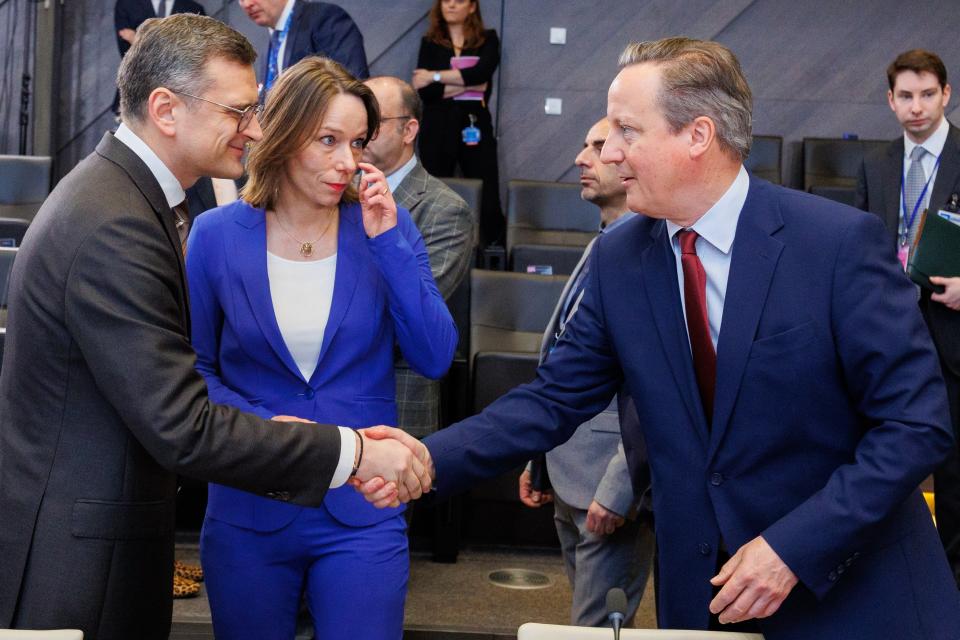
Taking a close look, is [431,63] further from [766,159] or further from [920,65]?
[920,65]

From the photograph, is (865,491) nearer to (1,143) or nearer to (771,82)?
(771,82)

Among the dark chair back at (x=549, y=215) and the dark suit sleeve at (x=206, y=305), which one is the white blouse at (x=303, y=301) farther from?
the dark chair back at (x=549, y=215)

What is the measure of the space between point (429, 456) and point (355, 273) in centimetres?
39

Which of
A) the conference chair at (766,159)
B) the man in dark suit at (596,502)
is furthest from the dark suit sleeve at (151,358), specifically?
the conference chair at (766,159)

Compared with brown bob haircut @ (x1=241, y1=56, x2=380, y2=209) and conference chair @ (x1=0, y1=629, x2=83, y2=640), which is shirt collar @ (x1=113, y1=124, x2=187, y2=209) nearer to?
brown bob haircut @ (x1=241, y1=56, x2=380, y2=209)

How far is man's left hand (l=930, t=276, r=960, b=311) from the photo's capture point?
161 inches

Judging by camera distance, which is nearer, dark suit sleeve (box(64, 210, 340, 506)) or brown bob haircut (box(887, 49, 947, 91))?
dark suit sleeve (box(64, 210, 340, 506))

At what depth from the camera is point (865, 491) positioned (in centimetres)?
171

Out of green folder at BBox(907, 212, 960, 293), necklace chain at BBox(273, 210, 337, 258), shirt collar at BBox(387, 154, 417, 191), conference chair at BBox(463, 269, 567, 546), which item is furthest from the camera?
conference chair at BBox(463, 269, 567, 546)

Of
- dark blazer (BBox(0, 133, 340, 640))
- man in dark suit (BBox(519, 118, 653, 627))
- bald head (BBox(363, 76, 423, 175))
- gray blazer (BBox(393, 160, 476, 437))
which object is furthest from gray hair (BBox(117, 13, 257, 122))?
bald head (BBox(363, 76, 423, 175))

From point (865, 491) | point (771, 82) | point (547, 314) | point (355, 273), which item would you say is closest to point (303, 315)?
point (355, 273)

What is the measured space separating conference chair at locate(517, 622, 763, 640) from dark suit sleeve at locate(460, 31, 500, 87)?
5.61 meters

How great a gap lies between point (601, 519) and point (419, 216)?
4.13 ft

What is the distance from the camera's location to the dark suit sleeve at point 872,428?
1.71 m
